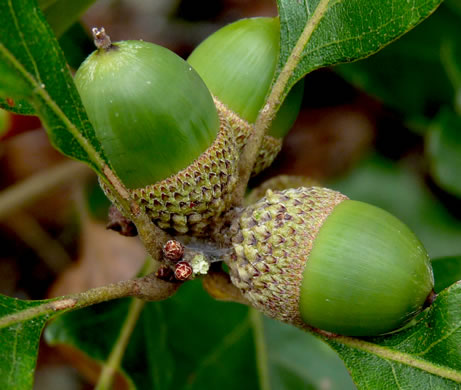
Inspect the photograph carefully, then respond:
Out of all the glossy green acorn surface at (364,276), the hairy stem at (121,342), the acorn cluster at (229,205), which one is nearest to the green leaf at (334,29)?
the acorn cluster at (229,205)

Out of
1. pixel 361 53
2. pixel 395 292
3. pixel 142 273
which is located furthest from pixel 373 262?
pixel 142 273

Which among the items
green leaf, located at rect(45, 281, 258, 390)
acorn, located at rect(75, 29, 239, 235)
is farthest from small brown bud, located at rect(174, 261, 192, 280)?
green leaf, located at rect(45, 281, 258, 390)

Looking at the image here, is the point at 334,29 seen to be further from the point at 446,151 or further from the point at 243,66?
the point at 446,151

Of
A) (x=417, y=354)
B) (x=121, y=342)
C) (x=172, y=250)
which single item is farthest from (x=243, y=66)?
(x=121, y=342)

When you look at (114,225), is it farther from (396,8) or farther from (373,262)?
(396,8)

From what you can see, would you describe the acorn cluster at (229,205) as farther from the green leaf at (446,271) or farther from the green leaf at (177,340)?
the green leaf at (177,340)

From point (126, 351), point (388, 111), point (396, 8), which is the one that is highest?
point (396, 8)

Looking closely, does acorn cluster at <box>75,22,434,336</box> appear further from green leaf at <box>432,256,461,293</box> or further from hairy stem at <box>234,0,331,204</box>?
green leaf at <box>432,256,461,293</box>
